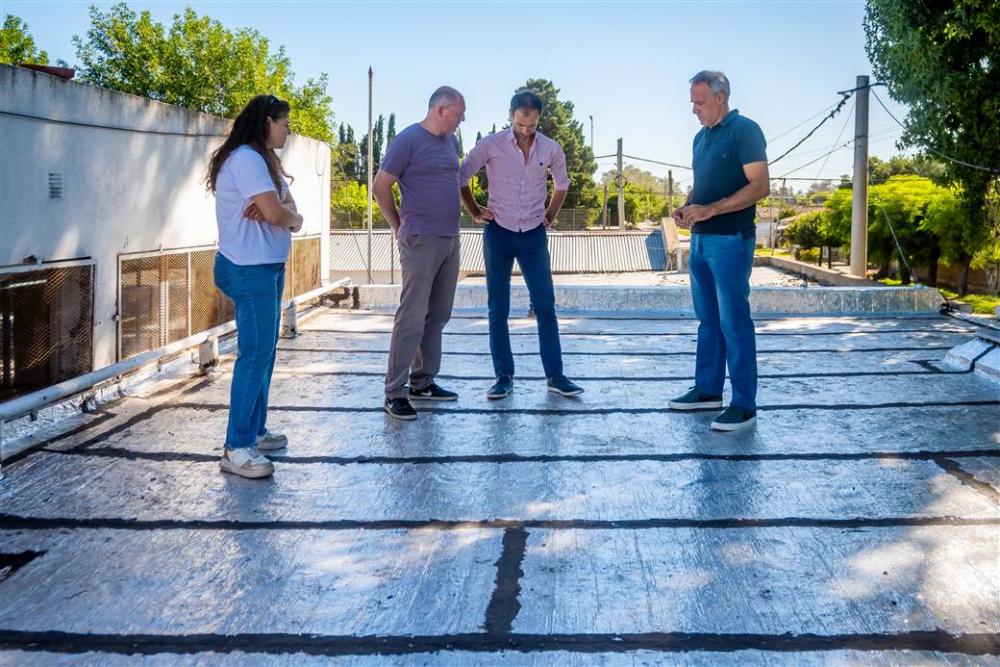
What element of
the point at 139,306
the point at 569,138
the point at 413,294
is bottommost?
the point at 139,306

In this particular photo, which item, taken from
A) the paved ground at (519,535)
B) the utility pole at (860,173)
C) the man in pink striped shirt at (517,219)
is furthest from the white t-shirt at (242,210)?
the utility pole at (860,173)

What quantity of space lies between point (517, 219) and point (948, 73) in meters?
7.03

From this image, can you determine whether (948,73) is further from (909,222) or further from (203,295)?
(909,222)

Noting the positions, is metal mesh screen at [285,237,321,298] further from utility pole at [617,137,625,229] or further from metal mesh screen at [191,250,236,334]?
utility pole at [617,137,625,229]

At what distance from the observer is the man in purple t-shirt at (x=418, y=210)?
4.84m

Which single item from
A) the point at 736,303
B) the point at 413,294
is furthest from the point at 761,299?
the point at 413,294

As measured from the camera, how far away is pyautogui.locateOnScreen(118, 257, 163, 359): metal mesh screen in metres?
7.36

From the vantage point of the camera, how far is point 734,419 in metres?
4.57

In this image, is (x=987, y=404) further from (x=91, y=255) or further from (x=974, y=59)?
(x=974, y=59)

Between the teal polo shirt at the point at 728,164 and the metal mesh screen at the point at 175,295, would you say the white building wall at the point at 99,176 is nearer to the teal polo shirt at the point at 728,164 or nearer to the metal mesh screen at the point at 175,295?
the metal mesh screen at the point at 175,295

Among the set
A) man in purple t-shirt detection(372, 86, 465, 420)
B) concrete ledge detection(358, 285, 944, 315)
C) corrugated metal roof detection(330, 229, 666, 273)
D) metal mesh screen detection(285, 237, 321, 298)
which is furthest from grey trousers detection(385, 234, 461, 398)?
corrugated metal roof detection(330, 229, 666, 273)

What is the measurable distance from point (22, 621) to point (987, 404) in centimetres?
461

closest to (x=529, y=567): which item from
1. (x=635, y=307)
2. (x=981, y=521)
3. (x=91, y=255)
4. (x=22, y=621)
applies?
(x=22, y=621)

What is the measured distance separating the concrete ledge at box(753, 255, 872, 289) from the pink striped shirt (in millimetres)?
6298
